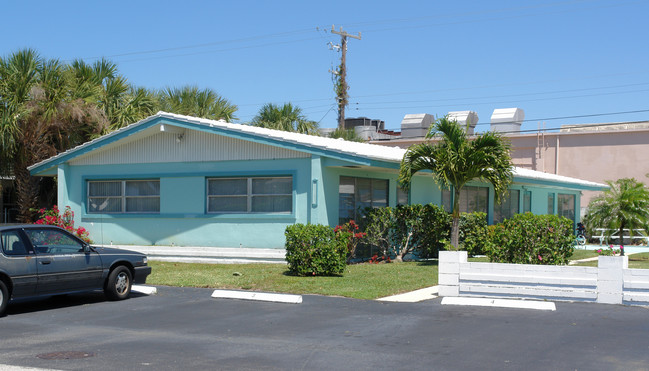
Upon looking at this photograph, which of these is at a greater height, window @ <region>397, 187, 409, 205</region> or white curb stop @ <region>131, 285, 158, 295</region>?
window @ <region>397, 187, 409, 205</region>

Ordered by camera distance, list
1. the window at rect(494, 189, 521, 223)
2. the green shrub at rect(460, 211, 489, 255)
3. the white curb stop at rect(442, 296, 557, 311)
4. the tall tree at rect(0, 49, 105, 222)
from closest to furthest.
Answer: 1. the white curb stop at rect(442, 296, 557, 311)
2. the green shrub at rect(460, 211, 489, 255)
3. the tall tree at rect(0, 49, 105, 222)
4. the window at rect(494, 189, 521, 223)

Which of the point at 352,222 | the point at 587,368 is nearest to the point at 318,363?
the point at 587,368

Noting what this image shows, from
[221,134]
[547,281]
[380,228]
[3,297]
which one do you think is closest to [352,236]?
[380,228]

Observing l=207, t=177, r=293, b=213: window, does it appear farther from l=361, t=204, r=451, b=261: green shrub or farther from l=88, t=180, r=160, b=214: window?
l=361, t=204, r=451, b=261: green shrub

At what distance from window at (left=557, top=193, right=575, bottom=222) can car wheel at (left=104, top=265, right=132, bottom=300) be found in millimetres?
22436

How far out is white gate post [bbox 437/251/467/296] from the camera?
507 inches

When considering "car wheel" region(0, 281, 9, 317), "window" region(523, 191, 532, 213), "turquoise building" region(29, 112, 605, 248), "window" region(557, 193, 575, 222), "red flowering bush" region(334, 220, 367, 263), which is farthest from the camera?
"window" region(557, 193, 575, 222)

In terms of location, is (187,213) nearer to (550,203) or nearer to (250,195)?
(250,195)

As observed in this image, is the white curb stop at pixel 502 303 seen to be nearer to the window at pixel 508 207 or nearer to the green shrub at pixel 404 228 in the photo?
the green shrub at pixel 404 228

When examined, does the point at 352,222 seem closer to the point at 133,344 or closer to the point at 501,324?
the point at 501,324

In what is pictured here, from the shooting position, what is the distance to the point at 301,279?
15.0 m

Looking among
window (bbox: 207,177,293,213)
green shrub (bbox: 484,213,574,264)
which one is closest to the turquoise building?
window (bbox: 207,177,293,213)

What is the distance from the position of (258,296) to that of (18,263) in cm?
409

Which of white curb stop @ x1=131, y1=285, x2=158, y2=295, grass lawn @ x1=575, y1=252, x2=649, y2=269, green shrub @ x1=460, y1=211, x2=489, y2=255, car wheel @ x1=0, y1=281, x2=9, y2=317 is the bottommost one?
grass lawn @ x1=575, y1=252, x2=649, y2=269
